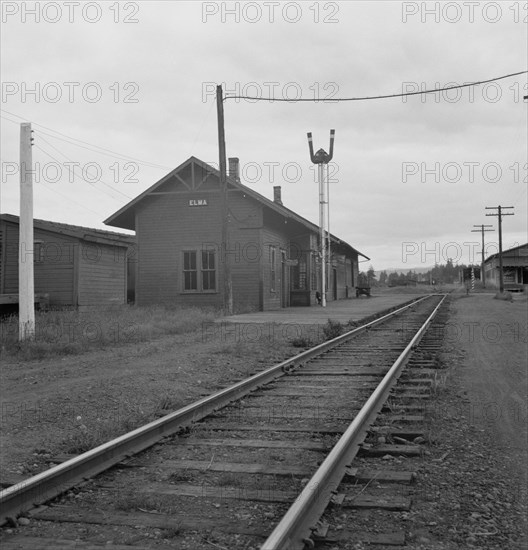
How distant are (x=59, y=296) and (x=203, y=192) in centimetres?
788

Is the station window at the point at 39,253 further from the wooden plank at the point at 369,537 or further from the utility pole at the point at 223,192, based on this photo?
the wooden plank at the point at 369,537

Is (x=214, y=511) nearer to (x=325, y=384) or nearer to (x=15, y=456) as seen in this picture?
(x=15, y=456)

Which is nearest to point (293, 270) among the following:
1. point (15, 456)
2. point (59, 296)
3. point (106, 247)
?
point (106, 247)

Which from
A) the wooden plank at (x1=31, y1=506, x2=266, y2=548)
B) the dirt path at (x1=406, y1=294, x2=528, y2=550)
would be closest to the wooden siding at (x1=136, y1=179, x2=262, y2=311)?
the dirt path at (x1=406, y1=294, x2=528, y2=550)

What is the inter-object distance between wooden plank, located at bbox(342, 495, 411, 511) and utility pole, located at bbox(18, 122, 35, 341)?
9830 millimetres

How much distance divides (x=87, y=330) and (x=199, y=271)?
11.2 meters

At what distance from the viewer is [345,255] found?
47156 mm

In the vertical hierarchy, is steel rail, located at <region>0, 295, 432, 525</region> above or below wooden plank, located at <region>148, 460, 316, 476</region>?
above

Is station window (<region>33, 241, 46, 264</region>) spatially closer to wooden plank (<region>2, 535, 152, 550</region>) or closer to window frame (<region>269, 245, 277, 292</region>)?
window frame (<region>269, 245, 277, 292</region>)

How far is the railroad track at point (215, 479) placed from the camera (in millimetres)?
3451

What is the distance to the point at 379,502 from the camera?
387 centimetres

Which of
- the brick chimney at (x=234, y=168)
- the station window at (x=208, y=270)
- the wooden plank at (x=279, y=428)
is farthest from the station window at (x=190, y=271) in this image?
the wooden plank at (x=279, y=428)

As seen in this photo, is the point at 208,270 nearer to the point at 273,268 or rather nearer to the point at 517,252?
the point at 273,268

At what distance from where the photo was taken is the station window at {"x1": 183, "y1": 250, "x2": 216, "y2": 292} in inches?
981
